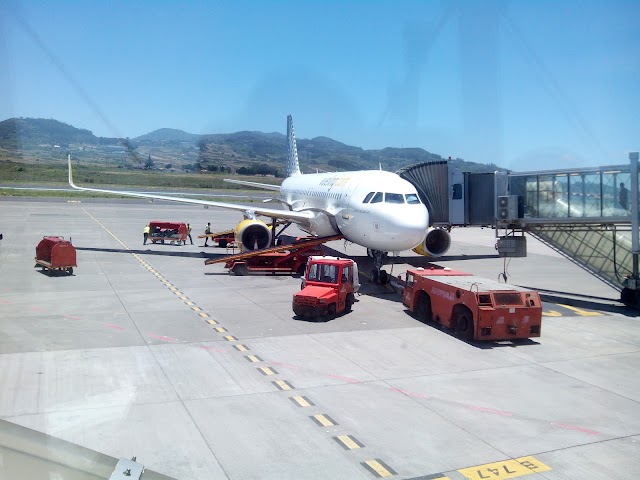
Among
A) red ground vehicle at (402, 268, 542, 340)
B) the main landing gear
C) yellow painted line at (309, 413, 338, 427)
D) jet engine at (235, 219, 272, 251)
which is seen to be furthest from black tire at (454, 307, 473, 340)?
jet engine at (235, 219, 272, 251)

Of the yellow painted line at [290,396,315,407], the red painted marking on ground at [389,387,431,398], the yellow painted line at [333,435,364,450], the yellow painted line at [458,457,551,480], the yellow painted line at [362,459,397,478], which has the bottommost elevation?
the yellow painted line at [458,457,551,480]

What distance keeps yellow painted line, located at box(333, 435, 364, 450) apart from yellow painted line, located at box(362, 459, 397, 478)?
0.54 m

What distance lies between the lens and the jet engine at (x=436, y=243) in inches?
1178

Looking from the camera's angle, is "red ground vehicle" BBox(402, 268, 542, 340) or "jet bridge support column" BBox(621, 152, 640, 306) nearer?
"red ground vehicle" BBox(402, 268, 542, 340)

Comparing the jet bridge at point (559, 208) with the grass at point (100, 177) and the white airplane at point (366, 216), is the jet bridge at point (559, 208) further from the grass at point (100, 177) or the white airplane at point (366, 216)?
the grass at point (100, 177)

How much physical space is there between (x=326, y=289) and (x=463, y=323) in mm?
4491

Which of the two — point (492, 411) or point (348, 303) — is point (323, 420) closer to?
point (492, 411)

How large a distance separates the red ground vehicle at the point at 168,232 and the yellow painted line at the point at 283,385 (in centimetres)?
2964

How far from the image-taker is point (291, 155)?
4894cm

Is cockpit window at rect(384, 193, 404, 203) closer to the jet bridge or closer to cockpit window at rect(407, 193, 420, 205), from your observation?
cockpit window at rect(407, 193, 420, 205)

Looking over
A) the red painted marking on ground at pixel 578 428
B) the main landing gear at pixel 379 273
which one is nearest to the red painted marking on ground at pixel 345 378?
→ the red painted marking on ground at pixel 578 428

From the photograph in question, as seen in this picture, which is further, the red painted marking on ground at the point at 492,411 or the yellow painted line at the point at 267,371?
the yellow painted line at the point at 267,371

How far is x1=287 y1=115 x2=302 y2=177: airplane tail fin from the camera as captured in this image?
4803 centimetres

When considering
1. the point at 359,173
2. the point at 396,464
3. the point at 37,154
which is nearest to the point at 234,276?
the point at 359,173
